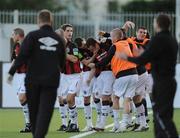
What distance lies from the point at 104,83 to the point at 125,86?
81 cm

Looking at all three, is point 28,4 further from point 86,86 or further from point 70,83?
point 70,83

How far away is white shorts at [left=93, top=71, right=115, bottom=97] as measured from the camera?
18.9 meters

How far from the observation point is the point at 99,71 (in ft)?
63.0

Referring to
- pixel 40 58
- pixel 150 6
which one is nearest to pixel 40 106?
pixel 40 58

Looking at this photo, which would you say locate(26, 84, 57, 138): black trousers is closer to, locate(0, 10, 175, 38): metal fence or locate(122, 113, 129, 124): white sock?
locate(122, 113, 129, 124): white sock

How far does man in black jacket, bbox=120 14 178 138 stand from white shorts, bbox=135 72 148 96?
5.04 meters

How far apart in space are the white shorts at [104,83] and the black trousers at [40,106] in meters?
4.47

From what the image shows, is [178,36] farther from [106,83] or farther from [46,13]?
[46,13]

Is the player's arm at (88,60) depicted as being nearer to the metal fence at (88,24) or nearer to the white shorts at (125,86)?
the white shorts at (125,86)

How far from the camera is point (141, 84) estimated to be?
1917 centimetres

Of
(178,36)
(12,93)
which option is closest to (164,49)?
(12,93)

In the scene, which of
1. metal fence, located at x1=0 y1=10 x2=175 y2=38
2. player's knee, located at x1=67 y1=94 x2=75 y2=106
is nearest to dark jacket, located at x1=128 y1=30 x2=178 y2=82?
player's knee, located at x1=67 y1=94 x2=75 y2=106

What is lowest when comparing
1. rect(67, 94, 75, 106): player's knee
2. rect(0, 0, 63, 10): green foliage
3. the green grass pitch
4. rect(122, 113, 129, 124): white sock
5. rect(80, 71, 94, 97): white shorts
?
the green grass pitch

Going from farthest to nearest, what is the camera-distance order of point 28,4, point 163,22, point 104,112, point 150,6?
point 28,4 < point 150,6 < point 104,112 < point 163,22
